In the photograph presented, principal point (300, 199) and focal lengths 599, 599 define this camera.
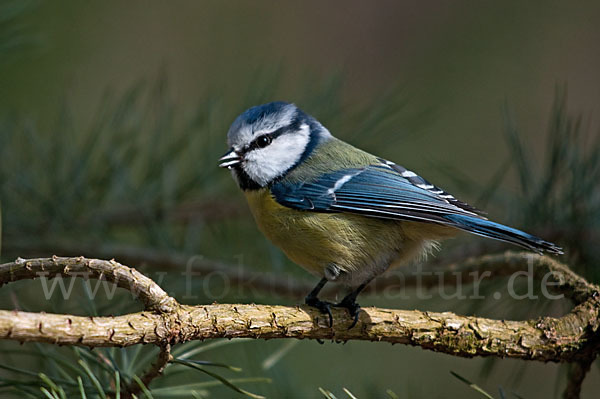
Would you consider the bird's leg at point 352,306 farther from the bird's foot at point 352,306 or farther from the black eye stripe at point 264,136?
the black eye stripe at point 264,136

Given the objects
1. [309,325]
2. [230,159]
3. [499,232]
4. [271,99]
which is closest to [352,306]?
[309,325]

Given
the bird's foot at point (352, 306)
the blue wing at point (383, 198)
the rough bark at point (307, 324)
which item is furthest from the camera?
the blue wing at point (383, 198)

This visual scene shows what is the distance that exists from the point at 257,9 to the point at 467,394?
74.8 inches

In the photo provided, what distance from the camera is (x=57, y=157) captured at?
5.08ft

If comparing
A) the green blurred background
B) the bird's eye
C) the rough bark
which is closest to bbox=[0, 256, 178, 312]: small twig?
the rough bark

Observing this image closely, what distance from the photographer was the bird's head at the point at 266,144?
4.84 ft

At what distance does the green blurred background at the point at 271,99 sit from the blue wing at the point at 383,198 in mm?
139

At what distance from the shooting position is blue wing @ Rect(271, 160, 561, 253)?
1.27 metres

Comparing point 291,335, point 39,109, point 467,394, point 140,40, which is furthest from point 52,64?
point 467,394

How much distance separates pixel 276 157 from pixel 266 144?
1.7 inches

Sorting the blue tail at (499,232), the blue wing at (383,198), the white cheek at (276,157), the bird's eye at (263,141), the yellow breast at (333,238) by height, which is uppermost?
the bird's eye at (263,141)

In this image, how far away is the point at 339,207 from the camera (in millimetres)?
1362

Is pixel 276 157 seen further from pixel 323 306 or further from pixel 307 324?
pixel 307 324

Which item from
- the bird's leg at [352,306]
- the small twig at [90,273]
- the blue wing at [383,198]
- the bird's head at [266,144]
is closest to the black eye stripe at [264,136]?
the bird's head at [266,144]
